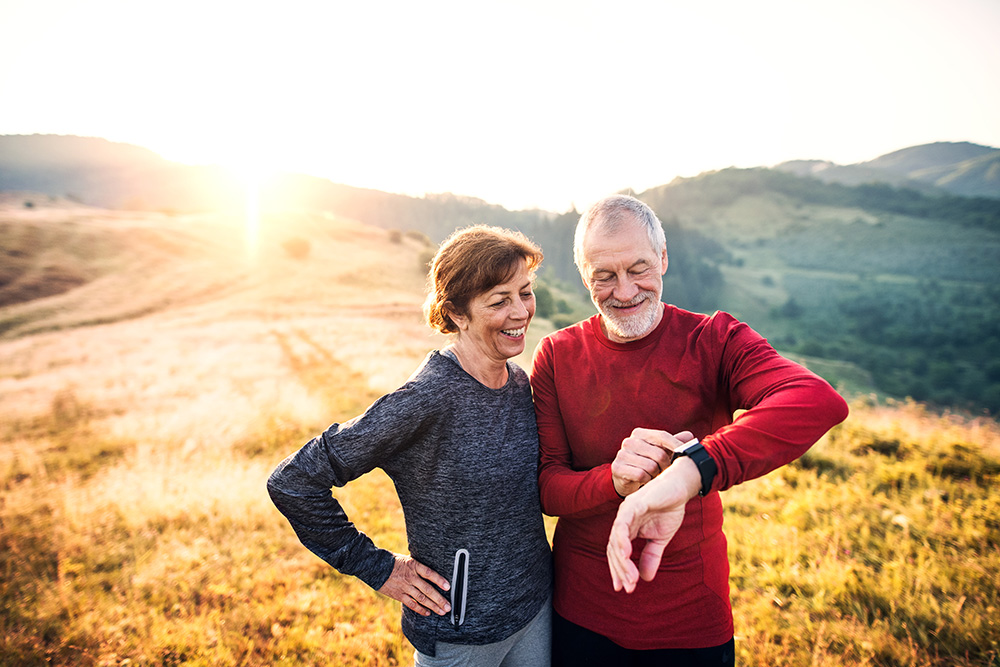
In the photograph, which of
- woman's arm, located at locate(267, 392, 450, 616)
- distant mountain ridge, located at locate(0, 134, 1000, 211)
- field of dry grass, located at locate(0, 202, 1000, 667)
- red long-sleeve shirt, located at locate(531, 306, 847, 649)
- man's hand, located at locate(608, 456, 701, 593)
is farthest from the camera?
distant mountain ridge, located at locate(0, 134, 1000, 211)

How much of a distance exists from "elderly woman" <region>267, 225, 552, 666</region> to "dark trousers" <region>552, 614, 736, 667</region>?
0.13 m

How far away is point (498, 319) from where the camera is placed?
211cm

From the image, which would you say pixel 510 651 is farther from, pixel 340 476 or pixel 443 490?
pixel 340 476

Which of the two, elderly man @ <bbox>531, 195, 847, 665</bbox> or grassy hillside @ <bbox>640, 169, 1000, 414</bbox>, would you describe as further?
grassy hillside @ <bbox>640, 169, 1000, 414</bbox>

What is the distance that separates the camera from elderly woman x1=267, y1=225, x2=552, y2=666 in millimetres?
1899

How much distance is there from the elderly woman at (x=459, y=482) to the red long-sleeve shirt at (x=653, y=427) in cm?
19

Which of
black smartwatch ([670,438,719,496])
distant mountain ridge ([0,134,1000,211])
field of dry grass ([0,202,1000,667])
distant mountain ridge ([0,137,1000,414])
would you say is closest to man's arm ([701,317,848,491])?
black smartwatch ([670,438,719,496])

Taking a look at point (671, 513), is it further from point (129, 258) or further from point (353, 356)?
point (129, 258)

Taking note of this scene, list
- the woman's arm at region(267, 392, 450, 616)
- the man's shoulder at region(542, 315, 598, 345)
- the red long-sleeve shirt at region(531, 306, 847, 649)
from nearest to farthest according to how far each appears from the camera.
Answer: the woman's arm at region(267, 392, 450, 616) → the red long-sleeve shirt at region(531, 306, 847, 649) → the man's shoulder at region(542, 315, 598, 345)

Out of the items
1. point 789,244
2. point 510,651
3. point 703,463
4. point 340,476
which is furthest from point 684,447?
point 789,244

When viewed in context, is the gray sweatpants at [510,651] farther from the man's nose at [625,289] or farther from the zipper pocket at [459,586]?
the man's nose at [625,289]

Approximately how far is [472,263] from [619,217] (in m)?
0.76

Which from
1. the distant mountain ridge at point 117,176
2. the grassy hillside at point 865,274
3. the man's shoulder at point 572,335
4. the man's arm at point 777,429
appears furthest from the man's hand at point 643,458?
the distant mountain ridge at point 117,176

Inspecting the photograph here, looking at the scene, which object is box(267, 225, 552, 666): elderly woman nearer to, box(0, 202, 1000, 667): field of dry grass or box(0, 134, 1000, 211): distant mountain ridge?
box(0, 202, 1000, 667): field of dry grass
